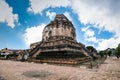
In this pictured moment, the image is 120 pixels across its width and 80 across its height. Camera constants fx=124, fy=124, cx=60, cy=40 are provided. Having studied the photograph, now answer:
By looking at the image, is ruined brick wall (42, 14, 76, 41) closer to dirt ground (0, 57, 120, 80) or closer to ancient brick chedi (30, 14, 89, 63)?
ancient brick chedi (30, 14, 89, 63)

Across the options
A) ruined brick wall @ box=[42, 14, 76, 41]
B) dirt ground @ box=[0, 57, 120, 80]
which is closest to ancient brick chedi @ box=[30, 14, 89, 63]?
ruined brick wall @ box=[42, 14, 76, 41]

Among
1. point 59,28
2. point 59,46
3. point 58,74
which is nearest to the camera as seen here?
point 58,74

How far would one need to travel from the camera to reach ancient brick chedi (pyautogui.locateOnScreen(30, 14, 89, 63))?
32.8 m

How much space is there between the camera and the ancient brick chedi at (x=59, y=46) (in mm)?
32797

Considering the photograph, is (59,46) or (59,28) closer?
(59,46)

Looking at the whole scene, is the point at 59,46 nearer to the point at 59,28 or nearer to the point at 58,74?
the point at 59,28

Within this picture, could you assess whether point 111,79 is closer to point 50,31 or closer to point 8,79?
point 8,79

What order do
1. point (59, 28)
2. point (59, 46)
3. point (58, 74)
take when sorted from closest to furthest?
point (58, 74)
point (59, 46)
point (59, 28)

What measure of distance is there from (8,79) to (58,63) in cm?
1555

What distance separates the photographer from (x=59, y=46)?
118ft

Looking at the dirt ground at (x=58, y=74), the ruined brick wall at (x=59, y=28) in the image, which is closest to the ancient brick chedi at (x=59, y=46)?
the ruined brick wall at (x=59, y=28)

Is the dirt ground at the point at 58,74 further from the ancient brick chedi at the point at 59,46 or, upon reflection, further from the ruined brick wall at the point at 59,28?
the ruined brick wall at the point at 59,28

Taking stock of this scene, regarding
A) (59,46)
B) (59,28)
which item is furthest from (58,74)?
(59,28)

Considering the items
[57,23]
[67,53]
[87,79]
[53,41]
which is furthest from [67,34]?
[87,79]
